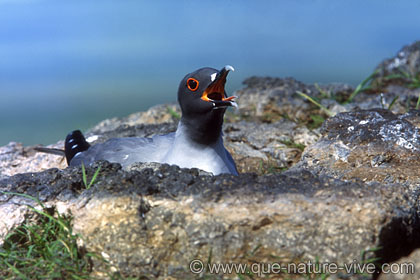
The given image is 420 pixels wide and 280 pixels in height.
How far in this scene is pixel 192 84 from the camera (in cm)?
360

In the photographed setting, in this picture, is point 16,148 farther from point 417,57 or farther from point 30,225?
point 417,57

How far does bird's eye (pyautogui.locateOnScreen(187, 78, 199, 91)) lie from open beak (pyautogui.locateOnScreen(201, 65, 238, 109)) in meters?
0.09

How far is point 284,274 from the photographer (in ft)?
8.59

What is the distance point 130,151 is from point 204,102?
2.70 feet

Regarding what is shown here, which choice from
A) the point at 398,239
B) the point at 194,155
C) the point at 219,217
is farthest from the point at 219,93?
the point at 398,239

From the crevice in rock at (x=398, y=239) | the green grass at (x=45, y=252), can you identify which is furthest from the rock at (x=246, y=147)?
the green grass at (x=45, y=252)

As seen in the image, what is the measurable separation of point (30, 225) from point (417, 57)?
9.11 meters

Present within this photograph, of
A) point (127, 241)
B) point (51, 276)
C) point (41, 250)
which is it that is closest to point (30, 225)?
point (41, 250)

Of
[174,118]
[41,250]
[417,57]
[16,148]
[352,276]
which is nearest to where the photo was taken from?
[352,276]

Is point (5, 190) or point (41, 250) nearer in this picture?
point (41, 250)

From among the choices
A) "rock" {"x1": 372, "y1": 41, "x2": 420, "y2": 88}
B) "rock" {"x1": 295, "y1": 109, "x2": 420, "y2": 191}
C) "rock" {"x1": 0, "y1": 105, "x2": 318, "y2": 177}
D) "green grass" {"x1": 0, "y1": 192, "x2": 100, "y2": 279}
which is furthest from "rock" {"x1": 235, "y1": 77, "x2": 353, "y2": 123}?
"green grass" {"x1": 0, "y1": 192, "x2": 100, "y2": 279}

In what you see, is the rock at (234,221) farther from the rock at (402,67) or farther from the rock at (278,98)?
the rock at (402,67)

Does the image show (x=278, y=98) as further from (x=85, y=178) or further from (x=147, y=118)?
(x=85, y=178)

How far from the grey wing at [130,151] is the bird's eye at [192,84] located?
0.60 m
